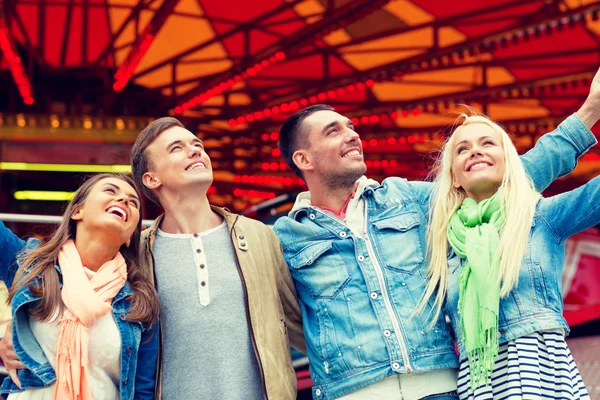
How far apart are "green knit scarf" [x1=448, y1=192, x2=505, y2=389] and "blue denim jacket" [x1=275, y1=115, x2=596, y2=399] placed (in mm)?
184

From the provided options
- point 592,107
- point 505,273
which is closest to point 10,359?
point 505,273

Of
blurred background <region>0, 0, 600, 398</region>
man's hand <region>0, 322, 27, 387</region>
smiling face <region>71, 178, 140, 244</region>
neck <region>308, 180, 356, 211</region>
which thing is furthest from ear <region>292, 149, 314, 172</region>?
blurred background <region>0, 0, 600, 398</region>

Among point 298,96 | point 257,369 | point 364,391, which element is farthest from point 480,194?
point 298,96

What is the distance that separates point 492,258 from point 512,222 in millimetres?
139

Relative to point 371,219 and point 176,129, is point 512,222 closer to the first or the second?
point 371,219

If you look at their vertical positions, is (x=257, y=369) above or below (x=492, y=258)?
below

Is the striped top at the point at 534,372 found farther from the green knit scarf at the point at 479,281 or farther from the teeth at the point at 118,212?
the teeth at the point at 118,212

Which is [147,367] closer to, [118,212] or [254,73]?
[118,212]

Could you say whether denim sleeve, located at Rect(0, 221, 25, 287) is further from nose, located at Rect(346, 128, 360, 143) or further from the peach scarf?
nose, located at Rect(346, 128, 360, 143)

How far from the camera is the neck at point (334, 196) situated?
11.2 feet

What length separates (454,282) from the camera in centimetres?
296

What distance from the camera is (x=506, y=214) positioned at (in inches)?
114

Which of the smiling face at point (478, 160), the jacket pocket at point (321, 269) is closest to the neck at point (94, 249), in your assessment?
the jacket pocket at point (321, 269)

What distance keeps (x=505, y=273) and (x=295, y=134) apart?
4.06ft
